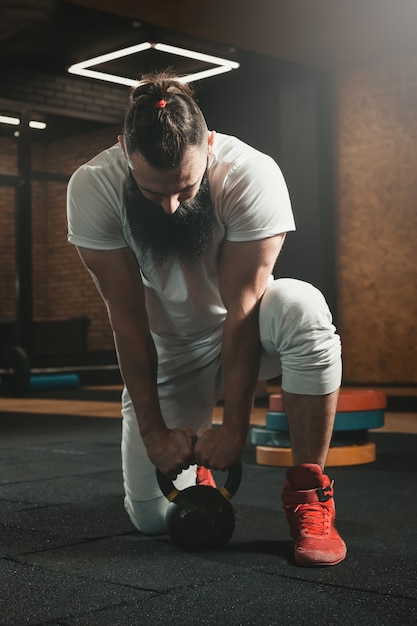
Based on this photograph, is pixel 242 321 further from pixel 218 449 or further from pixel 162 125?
pixel 162 125

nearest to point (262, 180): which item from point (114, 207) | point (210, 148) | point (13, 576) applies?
point (210, 148)

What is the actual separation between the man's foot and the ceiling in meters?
5.00

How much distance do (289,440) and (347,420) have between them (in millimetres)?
232

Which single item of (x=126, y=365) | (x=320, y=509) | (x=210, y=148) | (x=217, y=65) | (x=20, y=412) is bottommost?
(x=20, y=412)

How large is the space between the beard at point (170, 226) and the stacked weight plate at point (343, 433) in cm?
135

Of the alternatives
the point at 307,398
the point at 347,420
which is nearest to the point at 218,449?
the point at 307,398

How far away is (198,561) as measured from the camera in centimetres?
171

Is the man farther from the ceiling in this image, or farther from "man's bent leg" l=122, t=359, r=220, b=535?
the ceiling

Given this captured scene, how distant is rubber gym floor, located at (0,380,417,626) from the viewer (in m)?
1.35

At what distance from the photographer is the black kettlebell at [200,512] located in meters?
1.76

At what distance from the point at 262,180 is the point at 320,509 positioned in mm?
702

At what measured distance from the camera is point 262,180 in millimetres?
1736

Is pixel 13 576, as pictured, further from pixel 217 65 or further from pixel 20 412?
pixel 217 65

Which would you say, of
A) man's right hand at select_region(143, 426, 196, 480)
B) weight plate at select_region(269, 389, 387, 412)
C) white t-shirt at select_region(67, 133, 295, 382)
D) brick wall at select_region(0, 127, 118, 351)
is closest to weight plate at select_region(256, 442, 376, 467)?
weight plate at select_region(269, 389, 387, 412)
